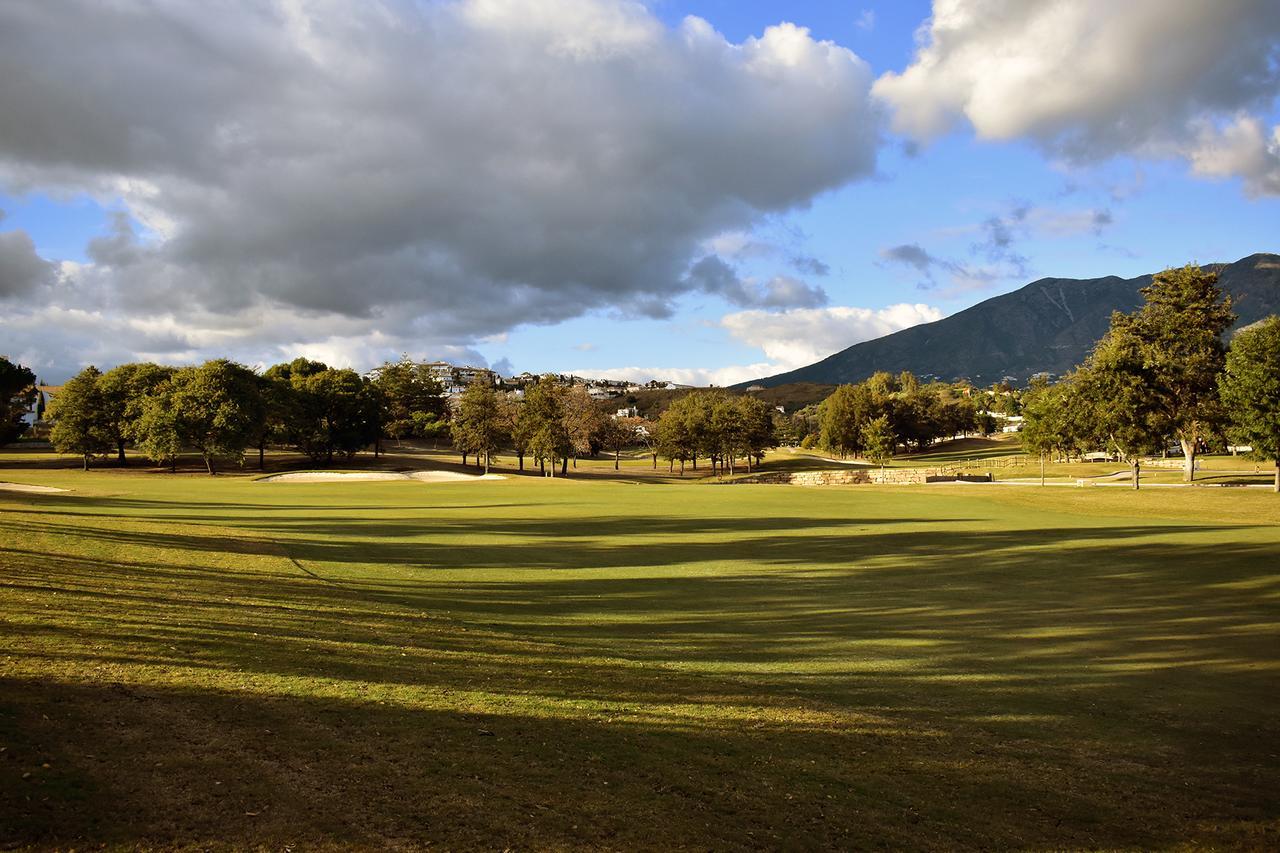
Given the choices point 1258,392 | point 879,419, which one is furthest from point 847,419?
point 1258,392

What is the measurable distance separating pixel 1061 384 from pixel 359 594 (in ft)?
288

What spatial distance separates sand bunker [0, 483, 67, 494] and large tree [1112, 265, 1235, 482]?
274ft

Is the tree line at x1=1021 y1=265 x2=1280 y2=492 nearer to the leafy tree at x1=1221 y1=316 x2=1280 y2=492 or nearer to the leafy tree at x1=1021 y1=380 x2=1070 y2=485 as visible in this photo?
the leafy tree at x1=1221 y1=316 x2=1280 y2=492

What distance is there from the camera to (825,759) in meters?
8.06

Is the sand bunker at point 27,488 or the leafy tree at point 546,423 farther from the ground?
the leafy tree at point 546,423

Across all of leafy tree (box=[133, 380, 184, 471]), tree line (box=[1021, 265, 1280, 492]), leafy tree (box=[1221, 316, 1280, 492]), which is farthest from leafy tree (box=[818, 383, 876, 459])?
leafy tree (box=[133, 380, 184, 471])

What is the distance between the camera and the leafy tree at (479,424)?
9350 cm

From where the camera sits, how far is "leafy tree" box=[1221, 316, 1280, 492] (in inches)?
1948

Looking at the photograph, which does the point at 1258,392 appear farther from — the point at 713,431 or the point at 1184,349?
the point at 713,431

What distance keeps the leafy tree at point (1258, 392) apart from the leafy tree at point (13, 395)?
5178 inches

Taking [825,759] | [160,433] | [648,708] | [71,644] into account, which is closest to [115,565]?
[71,644]

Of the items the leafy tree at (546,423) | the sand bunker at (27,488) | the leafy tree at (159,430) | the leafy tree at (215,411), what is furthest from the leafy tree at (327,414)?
the sand bunker at (27,488)

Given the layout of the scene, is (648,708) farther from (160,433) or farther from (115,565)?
(160,433)

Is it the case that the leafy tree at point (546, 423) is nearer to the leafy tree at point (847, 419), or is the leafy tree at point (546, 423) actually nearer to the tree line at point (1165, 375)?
the leafy tree at point (847, 419)
